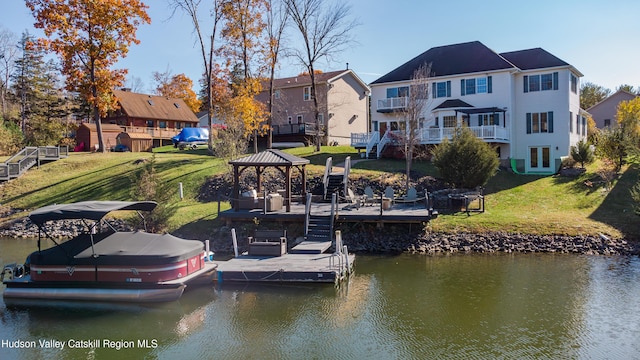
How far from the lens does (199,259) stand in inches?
630

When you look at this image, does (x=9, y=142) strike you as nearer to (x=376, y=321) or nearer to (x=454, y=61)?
(x=454, y=61)

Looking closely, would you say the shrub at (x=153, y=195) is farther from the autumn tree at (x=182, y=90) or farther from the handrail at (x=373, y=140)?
the autumn tree at (x=182, y=90)

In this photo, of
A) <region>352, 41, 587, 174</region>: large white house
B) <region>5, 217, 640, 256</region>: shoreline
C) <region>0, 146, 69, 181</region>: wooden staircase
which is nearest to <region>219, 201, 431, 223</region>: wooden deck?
<region>5, 217, 640, 256</region>: shoreline

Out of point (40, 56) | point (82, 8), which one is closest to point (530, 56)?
point (82, 8)

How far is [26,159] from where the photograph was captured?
121 feet

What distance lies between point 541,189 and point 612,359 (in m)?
20.4

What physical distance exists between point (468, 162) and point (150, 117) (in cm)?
4141

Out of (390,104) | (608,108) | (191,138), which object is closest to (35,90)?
(191,138)

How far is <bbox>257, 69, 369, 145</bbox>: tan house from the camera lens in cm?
5006

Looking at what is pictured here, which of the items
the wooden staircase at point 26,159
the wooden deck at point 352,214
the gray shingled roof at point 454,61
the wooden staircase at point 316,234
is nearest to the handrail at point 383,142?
the gray shingled roof at point 454,61

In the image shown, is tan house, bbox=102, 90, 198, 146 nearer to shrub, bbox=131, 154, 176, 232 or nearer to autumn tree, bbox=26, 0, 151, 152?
autumn tree, bbox=26, 0, 151, 152

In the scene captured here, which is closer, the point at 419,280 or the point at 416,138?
the point at 419,280

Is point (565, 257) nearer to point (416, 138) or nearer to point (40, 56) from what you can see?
point (416, 138)

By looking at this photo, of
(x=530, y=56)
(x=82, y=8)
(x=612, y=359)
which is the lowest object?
(x=612, y=359)
